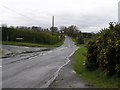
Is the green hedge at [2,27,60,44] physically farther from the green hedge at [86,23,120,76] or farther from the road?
the green hedge at [86,23,120,76]

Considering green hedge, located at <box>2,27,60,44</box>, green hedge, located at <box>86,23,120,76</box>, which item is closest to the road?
green hedge, located at <box>86,23,120,76</box>

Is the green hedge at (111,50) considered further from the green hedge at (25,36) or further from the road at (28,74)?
the green hedge at (25,36)

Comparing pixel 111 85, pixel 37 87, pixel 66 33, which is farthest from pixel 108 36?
pixel 66 33

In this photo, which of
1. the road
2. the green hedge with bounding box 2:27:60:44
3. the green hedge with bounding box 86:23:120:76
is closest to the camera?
the road

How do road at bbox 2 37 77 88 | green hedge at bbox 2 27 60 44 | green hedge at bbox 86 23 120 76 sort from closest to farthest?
road at bbox 2 37 77 88
green hedge at bbox 86 23 120 76
green hedge at bbox 2 27 60 44

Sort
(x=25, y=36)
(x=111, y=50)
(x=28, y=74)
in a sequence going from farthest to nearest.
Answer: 1. (x=25, y=36)
2. (x=28, y=74)
3. (x=111, y=50)

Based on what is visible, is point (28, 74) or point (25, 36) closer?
point (28, 74)

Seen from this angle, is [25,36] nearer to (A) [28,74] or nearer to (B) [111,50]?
(A) [28,74]

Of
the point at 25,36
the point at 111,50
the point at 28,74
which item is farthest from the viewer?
the point at 25,36

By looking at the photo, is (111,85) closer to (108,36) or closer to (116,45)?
(116,45)

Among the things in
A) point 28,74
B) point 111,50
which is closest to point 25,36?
point 28,74

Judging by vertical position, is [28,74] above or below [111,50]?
below

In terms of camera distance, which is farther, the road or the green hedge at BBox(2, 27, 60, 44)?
the green hedge at BBox(2, 27, 60, 44)

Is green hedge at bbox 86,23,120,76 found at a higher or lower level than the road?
higher
